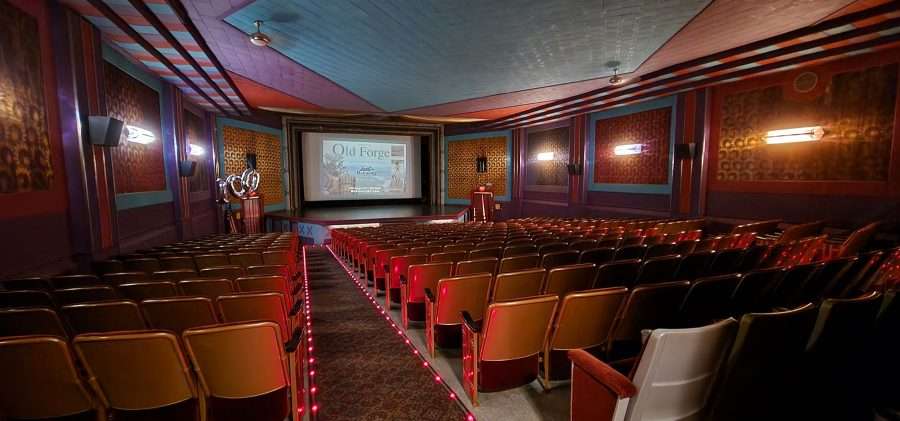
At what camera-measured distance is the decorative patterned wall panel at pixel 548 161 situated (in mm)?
13751

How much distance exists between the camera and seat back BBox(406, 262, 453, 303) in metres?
3.54

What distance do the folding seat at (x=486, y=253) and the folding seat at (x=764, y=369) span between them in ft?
9.00

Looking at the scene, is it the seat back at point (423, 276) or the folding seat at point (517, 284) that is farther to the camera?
the seat back at point (423, 276)

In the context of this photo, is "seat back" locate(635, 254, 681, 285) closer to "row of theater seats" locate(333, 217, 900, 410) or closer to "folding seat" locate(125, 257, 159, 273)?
"row of theater seats" locate(333, 217, 900, 410)

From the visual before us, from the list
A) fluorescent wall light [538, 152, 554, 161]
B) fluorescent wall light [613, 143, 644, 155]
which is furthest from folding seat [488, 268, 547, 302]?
fluorescent wall light [538, 152, 554, 161]

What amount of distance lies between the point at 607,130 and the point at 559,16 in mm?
7475

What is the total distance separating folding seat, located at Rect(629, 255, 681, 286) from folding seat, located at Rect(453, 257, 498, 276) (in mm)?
1325

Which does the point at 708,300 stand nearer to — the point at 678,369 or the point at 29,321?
the point at 678,369

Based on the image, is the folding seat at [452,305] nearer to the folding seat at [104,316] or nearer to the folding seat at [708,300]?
the folding seat at [708,300]

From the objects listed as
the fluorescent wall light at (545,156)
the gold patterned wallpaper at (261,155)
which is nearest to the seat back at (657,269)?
the fluorescent wall light at (545,156)

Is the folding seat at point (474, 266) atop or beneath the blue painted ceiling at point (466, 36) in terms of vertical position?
beneath

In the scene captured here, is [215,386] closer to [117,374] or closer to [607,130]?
[117,374]

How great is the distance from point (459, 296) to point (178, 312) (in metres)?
1.93

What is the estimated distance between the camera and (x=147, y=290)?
9.87 ft
